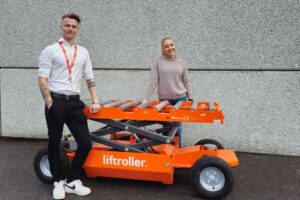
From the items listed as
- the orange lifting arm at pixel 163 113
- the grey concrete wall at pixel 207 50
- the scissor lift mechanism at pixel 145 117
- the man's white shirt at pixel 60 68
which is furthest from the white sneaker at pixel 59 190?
the grey concrete wall at pixel 207 50

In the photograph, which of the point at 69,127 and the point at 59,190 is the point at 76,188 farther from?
the point at 69,127

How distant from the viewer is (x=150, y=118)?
3578 mm

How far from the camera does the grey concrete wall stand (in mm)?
4984

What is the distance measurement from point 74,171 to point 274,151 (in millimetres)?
3218

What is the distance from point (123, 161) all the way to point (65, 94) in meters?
1.02

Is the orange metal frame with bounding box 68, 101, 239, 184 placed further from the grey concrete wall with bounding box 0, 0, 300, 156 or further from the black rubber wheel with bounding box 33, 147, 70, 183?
the grey concrete wall with bounding box 0, 0, 300, 156

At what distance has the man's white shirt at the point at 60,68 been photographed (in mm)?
3180

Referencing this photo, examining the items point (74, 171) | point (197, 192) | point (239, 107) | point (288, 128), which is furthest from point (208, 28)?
point (74, 171)

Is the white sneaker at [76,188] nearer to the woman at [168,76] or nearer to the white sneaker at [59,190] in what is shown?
the white sneaker at [59,190]

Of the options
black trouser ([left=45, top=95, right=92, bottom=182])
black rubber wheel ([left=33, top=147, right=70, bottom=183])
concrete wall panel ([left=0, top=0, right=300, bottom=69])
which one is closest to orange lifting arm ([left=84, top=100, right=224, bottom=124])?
black trouser ([left=45, top=95, right=92, bottom=182])

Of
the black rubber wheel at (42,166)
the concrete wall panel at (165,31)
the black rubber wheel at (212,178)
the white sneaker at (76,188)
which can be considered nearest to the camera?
the black rubber wheel at (212,178)

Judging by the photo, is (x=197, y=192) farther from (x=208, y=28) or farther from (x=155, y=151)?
(x=208, y=28)

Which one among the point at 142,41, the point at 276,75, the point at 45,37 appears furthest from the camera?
the point at 45,37

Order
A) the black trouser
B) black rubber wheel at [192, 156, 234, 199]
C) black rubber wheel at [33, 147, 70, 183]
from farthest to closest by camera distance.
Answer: black rubber wheel at [33, 147, 70, 183]
black rubber wheel at [192, 156, 234, 199]
the black trouser
